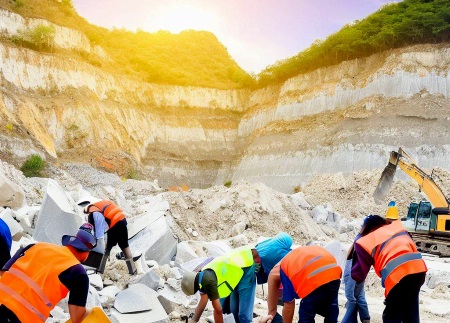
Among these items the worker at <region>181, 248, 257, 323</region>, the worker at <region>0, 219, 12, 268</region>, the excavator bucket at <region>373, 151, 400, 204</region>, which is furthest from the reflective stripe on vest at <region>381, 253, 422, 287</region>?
the excavator bucket at <region>373, 151, 400, 204</region>

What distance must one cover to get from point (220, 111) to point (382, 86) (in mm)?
17847

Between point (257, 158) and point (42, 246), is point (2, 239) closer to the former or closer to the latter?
point (42, 246)

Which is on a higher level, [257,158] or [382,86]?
[382,86]

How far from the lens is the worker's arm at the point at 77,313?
308 centimetres

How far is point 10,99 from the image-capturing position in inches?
979

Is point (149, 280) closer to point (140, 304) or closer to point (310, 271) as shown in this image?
point (140, 304)

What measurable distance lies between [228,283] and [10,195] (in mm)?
5554

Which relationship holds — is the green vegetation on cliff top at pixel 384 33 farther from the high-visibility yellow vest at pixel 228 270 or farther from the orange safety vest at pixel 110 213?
the high-visibility yellow vest at pixel 228 270

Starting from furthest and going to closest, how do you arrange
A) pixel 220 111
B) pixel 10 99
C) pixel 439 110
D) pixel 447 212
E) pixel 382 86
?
pixel 220 111 < pixel 382 86 < pixel 439 110 < pixel 10 99 < pixel 447 212

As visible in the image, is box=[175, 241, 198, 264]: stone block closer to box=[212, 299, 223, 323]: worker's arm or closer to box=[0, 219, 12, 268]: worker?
box=[212, 299, 223, 323]: worker's arm

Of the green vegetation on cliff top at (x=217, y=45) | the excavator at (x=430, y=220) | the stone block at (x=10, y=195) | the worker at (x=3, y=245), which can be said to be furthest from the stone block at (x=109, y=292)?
the green vegetation on cliff top at (x=217, y=45)

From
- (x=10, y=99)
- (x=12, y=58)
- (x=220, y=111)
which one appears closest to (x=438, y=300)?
(x=10, y=99)

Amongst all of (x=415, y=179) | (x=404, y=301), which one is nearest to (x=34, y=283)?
→ (x=404, y=301)

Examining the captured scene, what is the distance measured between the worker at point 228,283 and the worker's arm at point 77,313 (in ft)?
4.37
